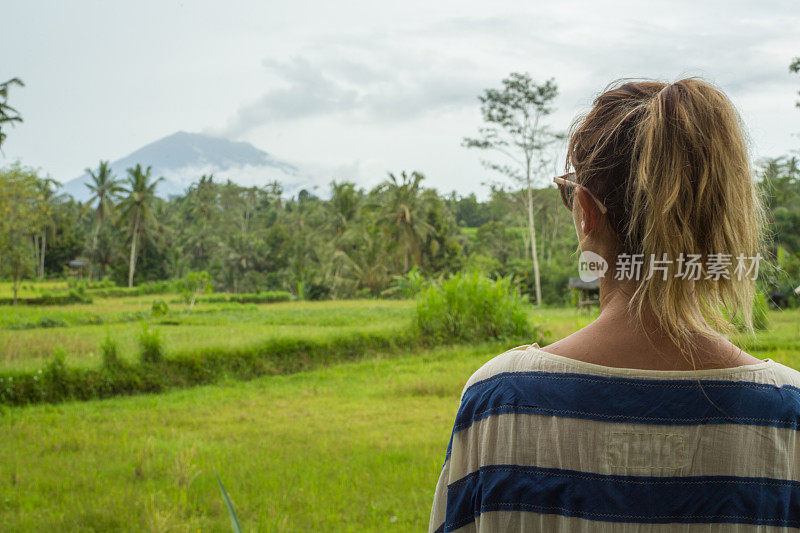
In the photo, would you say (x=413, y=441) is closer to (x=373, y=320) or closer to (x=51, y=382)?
(x=51, y=382)

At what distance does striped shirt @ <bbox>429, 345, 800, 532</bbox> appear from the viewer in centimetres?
70

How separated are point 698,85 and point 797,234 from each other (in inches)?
771

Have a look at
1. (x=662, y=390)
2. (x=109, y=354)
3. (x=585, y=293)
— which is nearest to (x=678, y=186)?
(x=662, y=390)

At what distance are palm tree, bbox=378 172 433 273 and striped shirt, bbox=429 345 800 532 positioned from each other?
22.0 meters

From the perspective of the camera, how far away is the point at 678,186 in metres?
0.69

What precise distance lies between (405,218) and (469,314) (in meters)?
13.2

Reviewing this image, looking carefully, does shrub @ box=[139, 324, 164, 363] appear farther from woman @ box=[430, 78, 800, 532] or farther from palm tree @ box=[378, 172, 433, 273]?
palm tree @ box=[378, 172, 433, 273]

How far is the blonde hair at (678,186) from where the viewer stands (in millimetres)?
698

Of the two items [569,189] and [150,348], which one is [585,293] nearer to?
[150,348]

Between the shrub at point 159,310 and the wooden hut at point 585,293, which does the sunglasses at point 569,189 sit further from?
the wooden hut at point 585,293

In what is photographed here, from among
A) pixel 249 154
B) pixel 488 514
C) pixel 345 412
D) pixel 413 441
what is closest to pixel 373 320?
pixel 345 412

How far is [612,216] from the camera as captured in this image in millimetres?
766

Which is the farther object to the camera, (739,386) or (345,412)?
(345,412)

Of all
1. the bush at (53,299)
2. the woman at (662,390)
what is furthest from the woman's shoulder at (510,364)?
the bush at (53,299)
